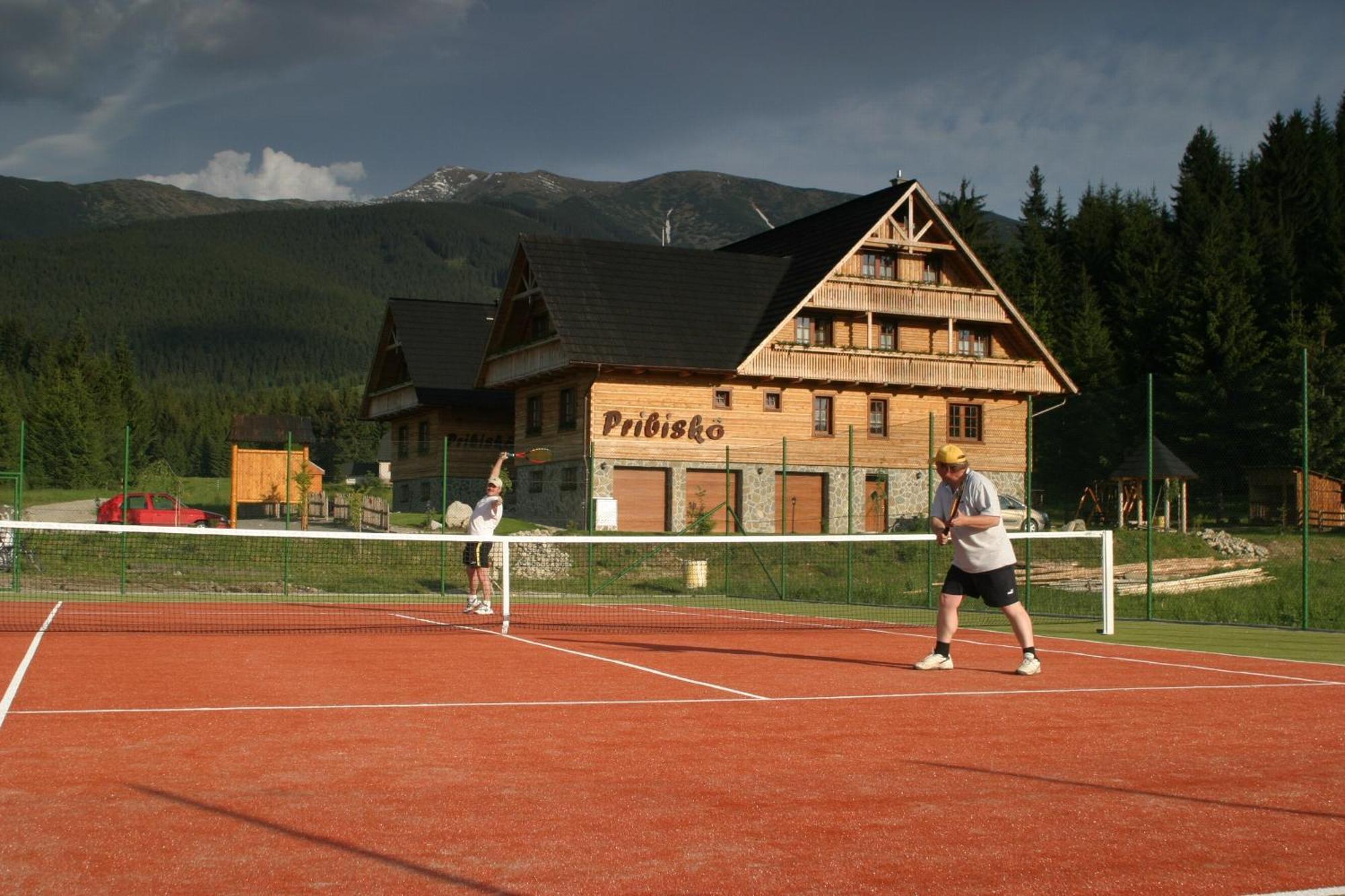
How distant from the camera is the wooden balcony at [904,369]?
1560 inches

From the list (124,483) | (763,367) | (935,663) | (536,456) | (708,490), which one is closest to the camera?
(935,663)

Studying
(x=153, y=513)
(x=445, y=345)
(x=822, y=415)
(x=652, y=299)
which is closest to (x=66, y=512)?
(x=153, y=513)

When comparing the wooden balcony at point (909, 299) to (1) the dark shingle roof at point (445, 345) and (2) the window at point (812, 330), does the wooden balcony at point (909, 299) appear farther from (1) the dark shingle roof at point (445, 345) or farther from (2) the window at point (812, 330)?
(1) the dark shingle roof at point (445, 345)

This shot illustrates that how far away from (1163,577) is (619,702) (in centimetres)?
1842

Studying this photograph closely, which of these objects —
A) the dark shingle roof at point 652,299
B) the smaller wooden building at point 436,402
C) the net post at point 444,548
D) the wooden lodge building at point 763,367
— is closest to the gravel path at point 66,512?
the smaller wooden building at point 436,402

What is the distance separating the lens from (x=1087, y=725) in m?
7.84

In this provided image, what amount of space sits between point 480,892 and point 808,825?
143 centimetres

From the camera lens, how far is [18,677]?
9758 millimetres

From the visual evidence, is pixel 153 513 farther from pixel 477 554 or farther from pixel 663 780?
pixel 663 780

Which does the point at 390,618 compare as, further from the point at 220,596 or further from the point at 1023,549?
the point at 1023,549

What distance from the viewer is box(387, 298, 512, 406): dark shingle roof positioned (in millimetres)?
47875

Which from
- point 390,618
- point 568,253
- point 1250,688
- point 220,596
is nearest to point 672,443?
point 568,253

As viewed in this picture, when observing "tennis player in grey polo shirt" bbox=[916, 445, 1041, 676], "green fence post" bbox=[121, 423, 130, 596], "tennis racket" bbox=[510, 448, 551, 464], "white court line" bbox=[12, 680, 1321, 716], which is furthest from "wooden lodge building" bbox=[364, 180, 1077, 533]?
"white court line" bbox=[12, 680, 1321, 716]

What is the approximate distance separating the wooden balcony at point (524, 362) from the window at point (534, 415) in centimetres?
81
